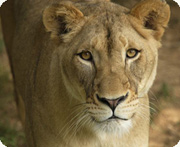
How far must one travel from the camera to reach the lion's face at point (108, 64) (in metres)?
2.61

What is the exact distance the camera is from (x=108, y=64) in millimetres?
2680

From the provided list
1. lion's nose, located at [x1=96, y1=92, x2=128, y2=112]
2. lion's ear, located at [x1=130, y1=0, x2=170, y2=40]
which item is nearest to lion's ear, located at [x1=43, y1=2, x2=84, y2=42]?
lion's ear, located at [x1=130, y1=0, x2=170, y2=40]

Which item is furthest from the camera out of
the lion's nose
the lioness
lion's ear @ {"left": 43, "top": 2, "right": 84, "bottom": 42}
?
lion's ear @ {"left": 43, "top": 2, "right": 84, "bottom": 42}

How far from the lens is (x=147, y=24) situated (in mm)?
3039

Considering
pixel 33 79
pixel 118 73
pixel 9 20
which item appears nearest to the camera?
pixel 118 73

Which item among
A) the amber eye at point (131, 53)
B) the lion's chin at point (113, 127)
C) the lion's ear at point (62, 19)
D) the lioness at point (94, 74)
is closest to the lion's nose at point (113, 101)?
the lioness at point (94, 74)

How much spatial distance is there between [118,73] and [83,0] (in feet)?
3.34

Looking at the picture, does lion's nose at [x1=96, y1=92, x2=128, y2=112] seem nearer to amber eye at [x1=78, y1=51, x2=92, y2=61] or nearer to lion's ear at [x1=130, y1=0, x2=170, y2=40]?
amber eye at [x1=78, y1=51, x2=92, y2=61]

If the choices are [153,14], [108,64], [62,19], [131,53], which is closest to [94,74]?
[108,64]

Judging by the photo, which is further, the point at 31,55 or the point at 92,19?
the point at 31,55

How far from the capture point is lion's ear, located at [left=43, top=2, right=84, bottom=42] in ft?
9.46

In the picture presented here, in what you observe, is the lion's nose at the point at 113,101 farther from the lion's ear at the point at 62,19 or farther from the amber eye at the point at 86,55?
the lion's ear at the point at 62,19

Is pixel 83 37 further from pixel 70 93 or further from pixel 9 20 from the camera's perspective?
pixel 9 20

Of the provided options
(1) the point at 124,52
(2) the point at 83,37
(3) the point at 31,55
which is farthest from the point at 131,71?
(3) the point at 31,55
